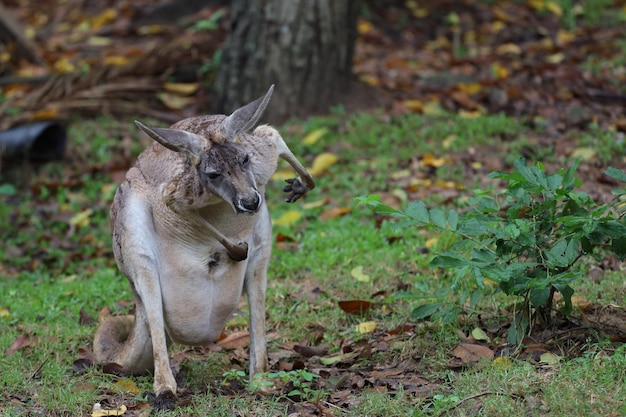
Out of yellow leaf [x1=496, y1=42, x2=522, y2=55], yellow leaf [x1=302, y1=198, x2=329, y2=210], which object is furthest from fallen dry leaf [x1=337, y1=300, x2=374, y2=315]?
yellow leaf [x1=496, y1=42, x2=522, y2=55]

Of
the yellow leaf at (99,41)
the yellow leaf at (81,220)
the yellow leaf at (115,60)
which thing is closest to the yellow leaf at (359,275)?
the yellow leaf at (81,220)

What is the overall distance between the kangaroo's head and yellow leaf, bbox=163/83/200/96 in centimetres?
528

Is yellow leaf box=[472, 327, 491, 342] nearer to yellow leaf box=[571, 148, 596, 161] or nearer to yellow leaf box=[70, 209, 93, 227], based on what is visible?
yellow leaf box=[571, 148, 596, 161]

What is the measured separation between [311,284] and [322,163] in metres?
2.06

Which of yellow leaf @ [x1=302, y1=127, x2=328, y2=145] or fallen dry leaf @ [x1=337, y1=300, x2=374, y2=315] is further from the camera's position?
yellow leaf @ [x1=302, y1=127, x2=328, y2=145]

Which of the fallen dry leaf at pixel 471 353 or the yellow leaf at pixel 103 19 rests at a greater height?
the yellow leaf at pixel 103 19

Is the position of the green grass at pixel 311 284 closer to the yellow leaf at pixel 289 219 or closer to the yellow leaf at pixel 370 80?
the yellow leaf at pixel 289 219

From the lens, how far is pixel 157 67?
9695 mm

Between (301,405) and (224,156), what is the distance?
1.24 meters

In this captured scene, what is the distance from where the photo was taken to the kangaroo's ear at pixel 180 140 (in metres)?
4.01

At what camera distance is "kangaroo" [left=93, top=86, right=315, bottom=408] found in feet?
13.8

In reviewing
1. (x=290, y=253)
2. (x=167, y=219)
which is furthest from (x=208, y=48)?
(x=167, y=219)

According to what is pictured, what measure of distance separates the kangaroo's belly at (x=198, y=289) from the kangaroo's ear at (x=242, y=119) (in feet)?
2.03

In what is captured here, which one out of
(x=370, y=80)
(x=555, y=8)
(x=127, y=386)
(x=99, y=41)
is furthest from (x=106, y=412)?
(x=555, y=8)
